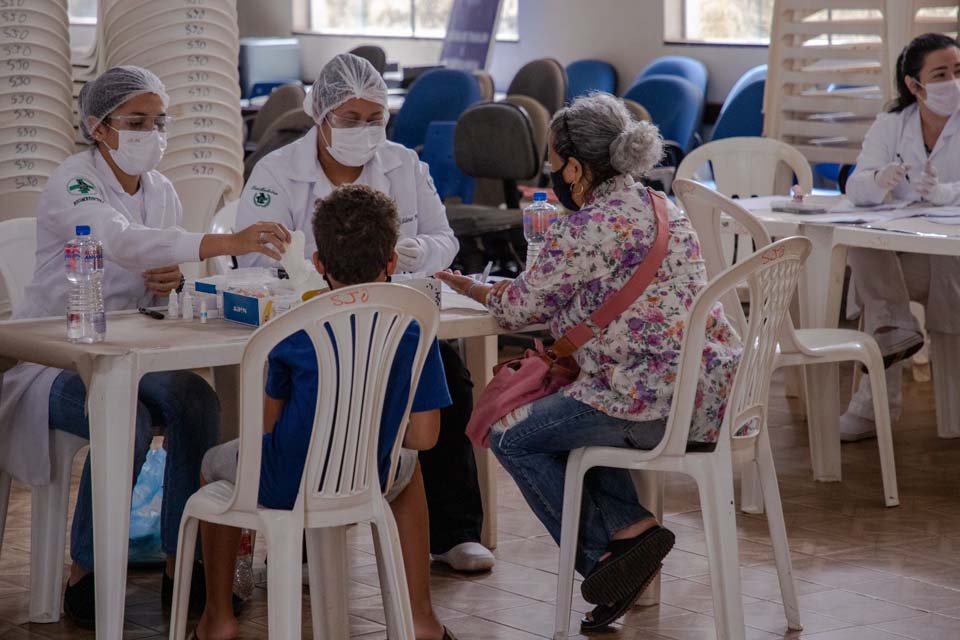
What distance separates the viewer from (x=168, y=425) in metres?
3.36

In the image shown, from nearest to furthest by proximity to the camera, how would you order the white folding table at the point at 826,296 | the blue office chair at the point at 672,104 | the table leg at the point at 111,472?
the table leg at the point at 111,472
the white folding table at the point at 826,296
the blue office chair at the point at 672,104

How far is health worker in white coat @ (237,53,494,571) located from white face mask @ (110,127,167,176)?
1.07 feet

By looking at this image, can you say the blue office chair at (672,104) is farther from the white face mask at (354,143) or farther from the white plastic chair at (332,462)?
the white plastic chair at (332,462)

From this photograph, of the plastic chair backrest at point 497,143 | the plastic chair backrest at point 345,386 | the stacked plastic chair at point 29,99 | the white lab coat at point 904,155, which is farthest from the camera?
the plastic chair backrest at point 497,143

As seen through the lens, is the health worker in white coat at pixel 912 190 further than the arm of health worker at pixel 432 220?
Yes

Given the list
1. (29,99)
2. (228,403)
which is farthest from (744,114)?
(228,403)

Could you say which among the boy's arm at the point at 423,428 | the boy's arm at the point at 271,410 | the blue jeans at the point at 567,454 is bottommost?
the blue jeans at the point at 567,454

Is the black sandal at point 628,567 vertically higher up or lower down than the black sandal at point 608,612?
higher up

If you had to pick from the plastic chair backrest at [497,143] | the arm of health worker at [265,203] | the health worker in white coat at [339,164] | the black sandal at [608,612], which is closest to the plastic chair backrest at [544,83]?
the plastic chair backrest at [497,143]

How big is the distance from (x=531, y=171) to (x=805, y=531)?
10.9 ft

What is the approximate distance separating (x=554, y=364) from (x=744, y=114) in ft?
19.0

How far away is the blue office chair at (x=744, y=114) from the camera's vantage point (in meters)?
8.60

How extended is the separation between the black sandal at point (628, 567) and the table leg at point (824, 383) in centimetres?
143

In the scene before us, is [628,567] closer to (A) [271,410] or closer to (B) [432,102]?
(A) [271,410]
